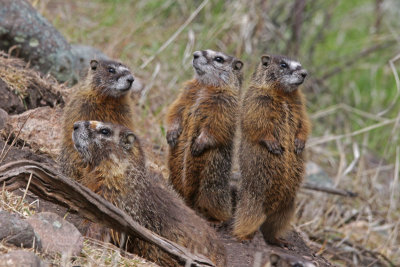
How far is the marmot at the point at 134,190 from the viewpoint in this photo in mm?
4641

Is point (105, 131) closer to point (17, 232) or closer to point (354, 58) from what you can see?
point (17, 232)

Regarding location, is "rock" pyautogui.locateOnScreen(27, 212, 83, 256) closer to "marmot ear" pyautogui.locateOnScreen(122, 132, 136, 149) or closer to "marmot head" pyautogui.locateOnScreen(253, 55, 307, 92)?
"marmot ear" pyautogui.locateOnScreen(122, 132, 136, 149)

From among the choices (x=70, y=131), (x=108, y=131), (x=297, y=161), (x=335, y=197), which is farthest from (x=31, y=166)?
(x=335, y=197)

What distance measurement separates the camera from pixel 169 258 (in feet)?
15.1

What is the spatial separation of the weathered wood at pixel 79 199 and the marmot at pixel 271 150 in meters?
1.34

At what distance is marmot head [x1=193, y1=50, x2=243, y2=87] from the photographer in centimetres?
607

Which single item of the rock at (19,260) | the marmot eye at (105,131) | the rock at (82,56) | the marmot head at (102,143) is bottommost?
the rock at (19,260)

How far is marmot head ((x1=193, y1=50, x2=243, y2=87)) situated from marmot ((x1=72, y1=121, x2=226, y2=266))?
4.54 ft

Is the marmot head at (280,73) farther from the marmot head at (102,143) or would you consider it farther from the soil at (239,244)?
the marmot head at (102,143)

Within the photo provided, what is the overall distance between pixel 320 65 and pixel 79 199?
8.77 meters

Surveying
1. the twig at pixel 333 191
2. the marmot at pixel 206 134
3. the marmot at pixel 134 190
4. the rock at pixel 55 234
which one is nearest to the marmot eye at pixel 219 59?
the marmot at pixel 206 134

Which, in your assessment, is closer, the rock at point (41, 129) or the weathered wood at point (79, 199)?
the weathered wood at point (79, 199)

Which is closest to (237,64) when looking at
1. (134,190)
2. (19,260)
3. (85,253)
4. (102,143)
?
(102,143)

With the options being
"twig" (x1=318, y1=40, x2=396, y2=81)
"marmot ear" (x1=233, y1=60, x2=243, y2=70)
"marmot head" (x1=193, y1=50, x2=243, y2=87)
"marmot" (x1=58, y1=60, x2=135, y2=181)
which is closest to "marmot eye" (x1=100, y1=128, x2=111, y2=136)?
"marmot" (x1=58, y1=60, x2=135, y2=181)
